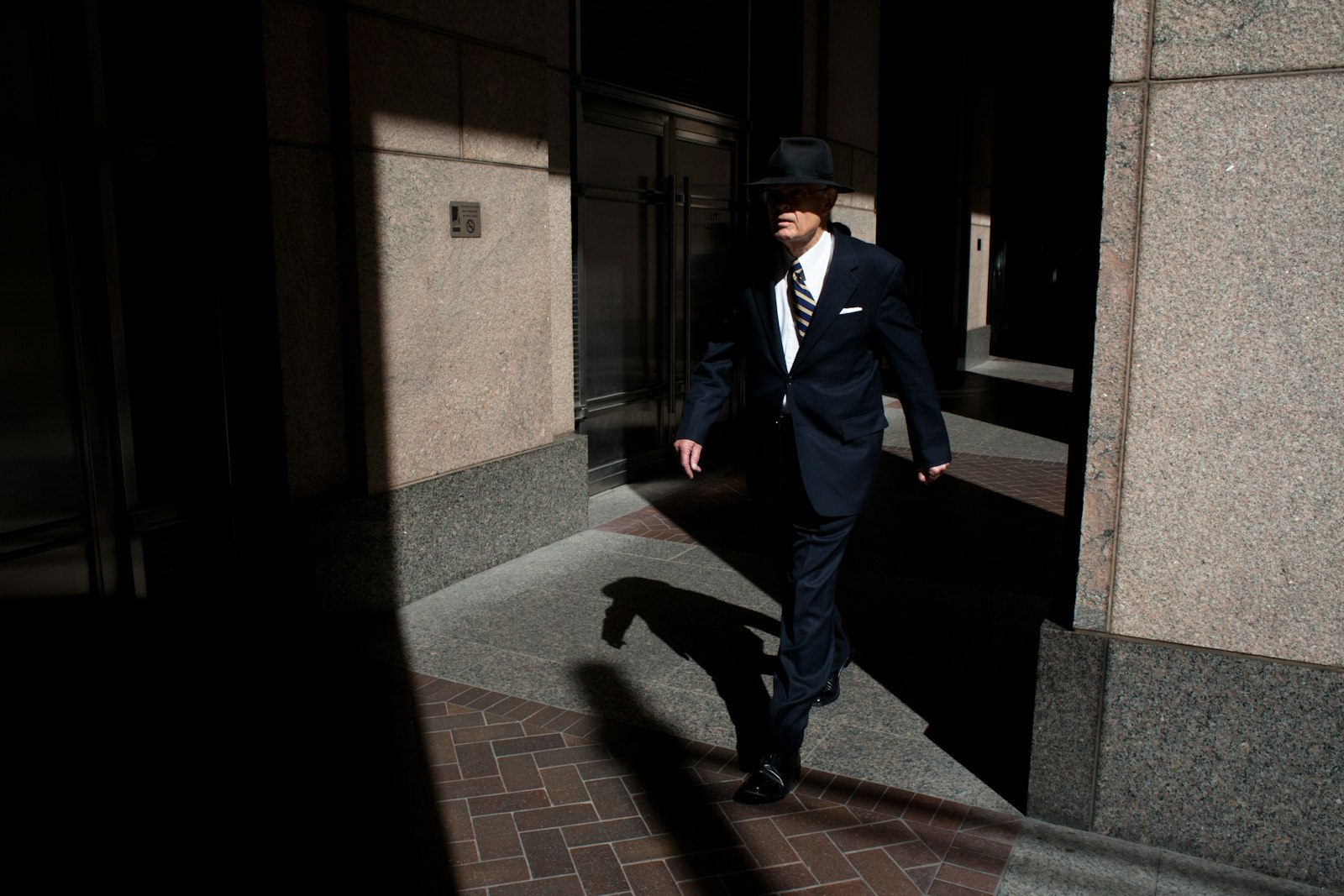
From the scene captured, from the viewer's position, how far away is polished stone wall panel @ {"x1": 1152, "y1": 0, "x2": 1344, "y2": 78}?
2918 mm

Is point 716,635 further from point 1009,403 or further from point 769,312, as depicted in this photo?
point 1009,403

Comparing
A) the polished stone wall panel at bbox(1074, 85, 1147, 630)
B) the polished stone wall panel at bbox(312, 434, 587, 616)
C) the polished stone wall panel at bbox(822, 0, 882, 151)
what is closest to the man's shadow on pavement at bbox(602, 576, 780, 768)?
the polished stone wall panel at bbox(312, 434, 587, 616)

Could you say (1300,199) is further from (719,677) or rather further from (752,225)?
(752,225)

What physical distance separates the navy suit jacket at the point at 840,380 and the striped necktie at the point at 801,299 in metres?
0.03

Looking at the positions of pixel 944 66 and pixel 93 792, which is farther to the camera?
pixel 944 66

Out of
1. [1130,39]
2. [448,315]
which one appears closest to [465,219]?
[448,315]

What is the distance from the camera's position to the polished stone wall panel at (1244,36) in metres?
2.92

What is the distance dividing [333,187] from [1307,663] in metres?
4.41

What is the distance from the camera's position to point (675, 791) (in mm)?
3771

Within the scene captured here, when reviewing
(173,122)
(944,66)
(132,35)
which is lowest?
(173,122)

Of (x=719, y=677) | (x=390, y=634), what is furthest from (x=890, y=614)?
(x=390, y=634)

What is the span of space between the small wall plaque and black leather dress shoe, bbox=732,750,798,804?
11.1 ft

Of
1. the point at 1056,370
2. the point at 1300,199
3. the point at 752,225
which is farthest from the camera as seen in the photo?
the point at 1056,370

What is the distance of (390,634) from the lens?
529 centimetres
